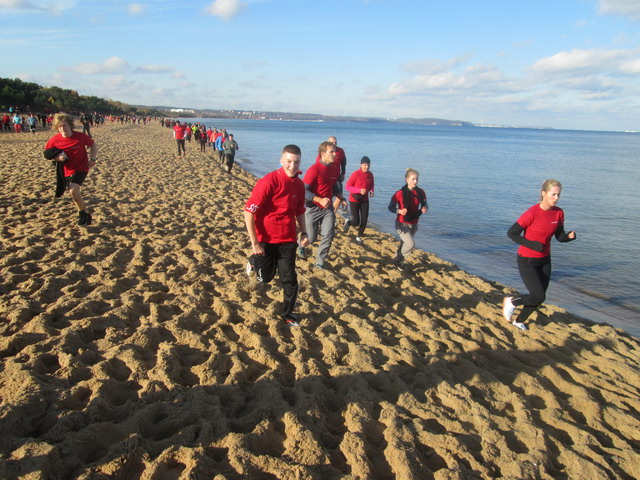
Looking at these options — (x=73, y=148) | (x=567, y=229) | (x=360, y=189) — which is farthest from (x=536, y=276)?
(x=567, y=229)

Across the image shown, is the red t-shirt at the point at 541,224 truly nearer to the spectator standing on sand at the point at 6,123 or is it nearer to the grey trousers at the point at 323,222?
the grey trousers at the point at 323,222

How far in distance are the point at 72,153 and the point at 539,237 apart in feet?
23.5

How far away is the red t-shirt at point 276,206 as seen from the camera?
3994 mm

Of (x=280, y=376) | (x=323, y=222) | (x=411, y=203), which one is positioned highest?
(x=411, y=203)

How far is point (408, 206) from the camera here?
6.65 m

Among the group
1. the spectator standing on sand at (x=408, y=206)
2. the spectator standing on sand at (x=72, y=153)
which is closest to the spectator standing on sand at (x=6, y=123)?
the spectator standing on sand at (x=72, y=153)

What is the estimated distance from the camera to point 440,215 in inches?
588

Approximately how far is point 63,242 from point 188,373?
4149 mm

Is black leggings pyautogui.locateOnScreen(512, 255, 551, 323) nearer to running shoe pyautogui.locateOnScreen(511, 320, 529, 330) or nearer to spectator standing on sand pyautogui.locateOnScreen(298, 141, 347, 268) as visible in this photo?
running shoe pyautogui.locateOnScreen(511, 320, 529, 330)

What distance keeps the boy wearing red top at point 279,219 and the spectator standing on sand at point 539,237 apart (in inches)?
103

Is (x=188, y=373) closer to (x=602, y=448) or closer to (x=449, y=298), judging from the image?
(x=602, y=448)

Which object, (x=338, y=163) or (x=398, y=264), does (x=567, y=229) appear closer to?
(x=398, y=264)

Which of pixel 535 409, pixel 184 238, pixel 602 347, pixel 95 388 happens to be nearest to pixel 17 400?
pixel 95 388

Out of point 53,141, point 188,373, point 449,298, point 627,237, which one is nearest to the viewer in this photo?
point 188,373
